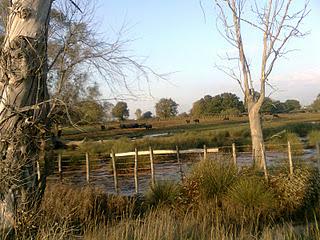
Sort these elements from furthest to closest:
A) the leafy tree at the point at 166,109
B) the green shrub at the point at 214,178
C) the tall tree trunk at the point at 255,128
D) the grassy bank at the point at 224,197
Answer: the leafy tree at the point at 166,109 → the tall tree trunk at the point at 255,128 → the green shrub at the point at 214,178 → the grassy bank at the point at 224,197

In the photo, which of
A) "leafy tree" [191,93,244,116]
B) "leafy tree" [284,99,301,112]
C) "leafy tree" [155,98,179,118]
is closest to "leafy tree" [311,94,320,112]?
"leafy tree" [284,99,301,112]

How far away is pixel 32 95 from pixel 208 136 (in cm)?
4206

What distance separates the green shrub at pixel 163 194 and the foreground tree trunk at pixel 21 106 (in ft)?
25.5

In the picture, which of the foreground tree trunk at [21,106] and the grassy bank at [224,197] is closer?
the foreground tree trunk at [21,106]

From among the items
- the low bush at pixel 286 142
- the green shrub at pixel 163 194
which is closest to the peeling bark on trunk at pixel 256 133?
the green shrub at pixel 163 194

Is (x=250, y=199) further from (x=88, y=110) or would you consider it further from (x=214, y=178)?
(x=88, y=110)

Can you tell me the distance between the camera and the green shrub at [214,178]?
13.4 m

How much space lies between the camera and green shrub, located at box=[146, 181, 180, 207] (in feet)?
45.6

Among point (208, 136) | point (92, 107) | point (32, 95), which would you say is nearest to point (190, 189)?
point (92, 107)

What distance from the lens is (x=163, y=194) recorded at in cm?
1424

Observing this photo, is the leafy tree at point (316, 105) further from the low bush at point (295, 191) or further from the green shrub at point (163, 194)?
the green shrub at point (163, 194)

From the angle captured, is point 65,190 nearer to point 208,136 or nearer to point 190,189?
point 190,189

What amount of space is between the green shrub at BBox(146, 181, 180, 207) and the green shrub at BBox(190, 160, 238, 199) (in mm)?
664

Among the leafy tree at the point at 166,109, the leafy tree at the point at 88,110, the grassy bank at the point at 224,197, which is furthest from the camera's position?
the leafy tree at the point at 166,109
